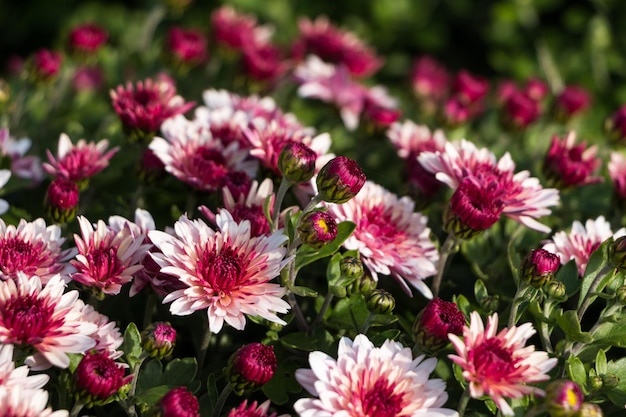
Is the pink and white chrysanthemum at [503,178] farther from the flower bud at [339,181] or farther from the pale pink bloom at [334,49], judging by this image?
the pale pink bloom at [334,49]

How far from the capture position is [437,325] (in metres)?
1.17

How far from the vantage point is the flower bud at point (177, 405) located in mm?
1045

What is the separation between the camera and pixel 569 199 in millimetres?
1921

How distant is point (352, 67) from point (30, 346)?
65.9 inches

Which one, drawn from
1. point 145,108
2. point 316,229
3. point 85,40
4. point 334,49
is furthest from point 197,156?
point 334,49

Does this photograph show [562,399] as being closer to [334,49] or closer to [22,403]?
[22,403]

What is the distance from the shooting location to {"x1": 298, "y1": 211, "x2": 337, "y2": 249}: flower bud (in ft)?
3.97

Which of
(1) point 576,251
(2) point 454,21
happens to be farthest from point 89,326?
(2) point 454,21

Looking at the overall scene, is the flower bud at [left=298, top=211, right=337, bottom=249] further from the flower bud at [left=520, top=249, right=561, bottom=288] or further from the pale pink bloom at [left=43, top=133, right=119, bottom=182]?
the pale pink bloom at [left=43, top=133, right=119, bottom=182]

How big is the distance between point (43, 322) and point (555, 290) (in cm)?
82

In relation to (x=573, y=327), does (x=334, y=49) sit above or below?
below

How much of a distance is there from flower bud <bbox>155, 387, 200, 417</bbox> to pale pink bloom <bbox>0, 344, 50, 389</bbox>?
17 cm

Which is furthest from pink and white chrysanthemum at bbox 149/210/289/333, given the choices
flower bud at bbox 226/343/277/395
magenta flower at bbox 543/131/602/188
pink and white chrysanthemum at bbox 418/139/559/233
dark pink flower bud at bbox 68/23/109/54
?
dark pink flower bud at bbox 68/23/109/54

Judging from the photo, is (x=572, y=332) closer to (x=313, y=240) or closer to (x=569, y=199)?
(x=313, y=240)
